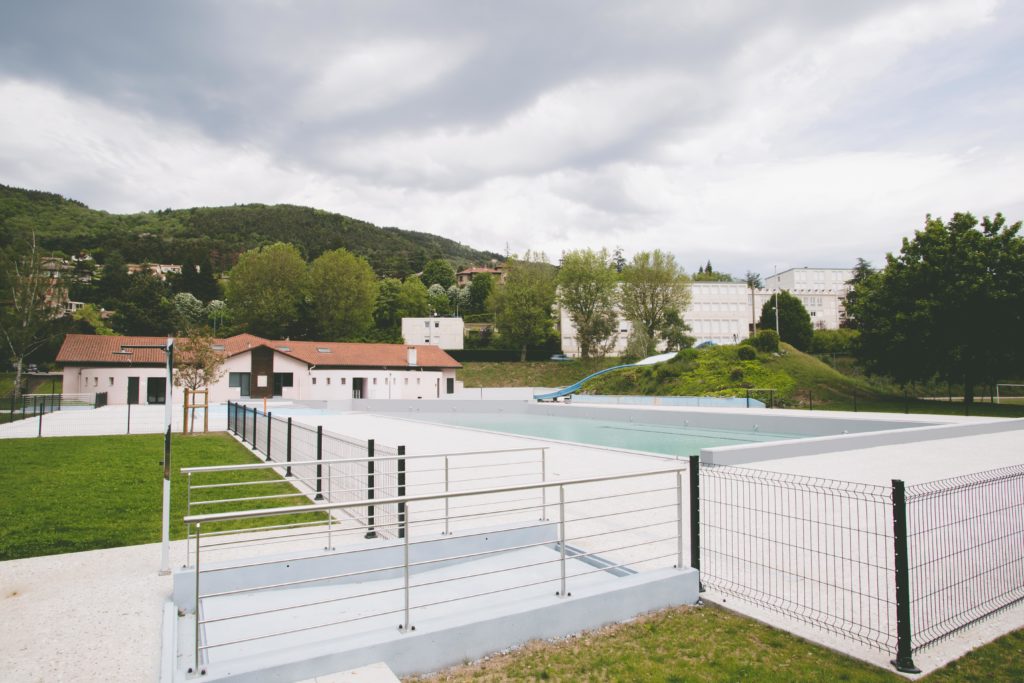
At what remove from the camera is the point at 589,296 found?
61875 millimetres

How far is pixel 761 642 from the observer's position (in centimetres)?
395

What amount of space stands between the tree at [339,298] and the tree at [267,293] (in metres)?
2.10

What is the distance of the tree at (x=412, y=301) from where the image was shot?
78.6 meters

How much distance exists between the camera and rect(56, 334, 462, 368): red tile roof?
40750 mm

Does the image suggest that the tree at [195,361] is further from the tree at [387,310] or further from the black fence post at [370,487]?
the tree at [387,310]

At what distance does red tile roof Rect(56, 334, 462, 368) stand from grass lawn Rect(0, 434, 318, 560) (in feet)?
73.8

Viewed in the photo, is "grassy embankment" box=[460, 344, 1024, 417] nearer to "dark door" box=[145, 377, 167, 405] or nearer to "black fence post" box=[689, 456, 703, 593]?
"black fence post" box=[689, 456, 703, 593]

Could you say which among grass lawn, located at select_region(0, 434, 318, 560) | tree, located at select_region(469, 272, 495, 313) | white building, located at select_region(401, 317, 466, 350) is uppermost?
tree, located at select_region(469, 272, 495, 313)

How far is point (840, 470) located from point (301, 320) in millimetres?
63433

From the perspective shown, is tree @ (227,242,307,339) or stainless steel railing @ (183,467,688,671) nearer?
stainless steel railing @ (183,467,688,671)

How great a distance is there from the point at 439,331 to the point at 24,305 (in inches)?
1506

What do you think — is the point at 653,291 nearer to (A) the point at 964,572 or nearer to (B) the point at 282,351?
(B) the point at 282,351

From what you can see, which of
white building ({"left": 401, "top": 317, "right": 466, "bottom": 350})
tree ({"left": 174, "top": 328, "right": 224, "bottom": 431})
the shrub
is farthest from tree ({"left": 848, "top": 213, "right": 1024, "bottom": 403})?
white building ({"left": 401, "top": 317, "right": 466, "bottom": 350})

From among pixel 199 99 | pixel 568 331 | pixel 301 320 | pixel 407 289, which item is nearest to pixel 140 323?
pixel 301 320
